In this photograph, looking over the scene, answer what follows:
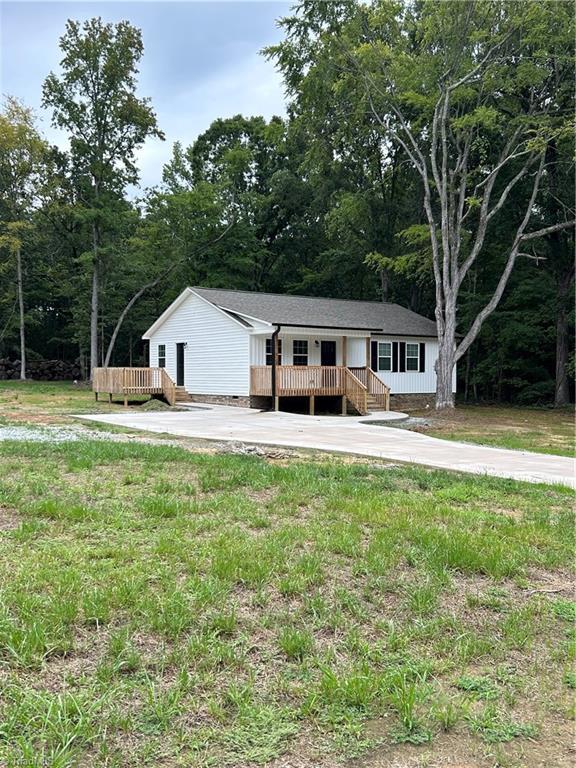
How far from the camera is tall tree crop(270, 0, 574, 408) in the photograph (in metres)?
17.6

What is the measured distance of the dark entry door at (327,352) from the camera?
21.5m

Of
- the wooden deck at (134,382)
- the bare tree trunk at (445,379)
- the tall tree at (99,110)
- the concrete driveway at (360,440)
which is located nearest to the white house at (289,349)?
the wooden deck at (134,382)

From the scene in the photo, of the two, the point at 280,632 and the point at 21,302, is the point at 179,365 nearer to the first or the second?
the point at 21,302

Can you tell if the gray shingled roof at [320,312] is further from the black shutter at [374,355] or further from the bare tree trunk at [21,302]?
the bare tree trunk at [21,302]

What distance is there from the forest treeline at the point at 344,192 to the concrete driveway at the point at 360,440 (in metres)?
9.35

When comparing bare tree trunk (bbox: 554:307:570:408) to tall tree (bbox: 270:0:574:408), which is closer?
tall tree (bbox: 270:0:574:408)

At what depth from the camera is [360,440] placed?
1084 cm

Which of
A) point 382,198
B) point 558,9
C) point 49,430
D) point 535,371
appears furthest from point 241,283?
point 49,430

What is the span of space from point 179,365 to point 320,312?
6055 millimetres

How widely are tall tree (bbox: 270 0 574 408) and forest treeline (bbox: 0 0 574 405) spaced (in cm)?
8

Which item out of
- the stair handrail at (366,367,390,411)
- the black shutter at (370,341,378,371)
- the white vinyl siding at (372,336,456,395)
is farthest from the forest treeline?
the stair handrail at (366,367,390,411)

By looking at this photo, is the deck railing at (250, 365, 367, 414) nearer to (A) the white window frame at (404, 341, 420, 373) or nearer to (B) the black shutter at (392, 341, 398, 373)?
(B) the black shutter at (392, 341, 398, 373)

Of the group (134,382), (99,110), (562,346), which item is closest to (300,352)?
(134,382)

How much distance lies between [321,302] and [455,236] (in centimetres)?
620
